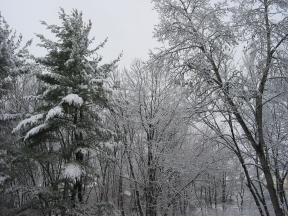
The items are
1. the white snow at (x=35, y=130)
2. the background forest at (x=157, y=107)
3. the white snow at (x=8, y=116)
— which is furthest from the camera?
the white snow at (x=8, y=116)

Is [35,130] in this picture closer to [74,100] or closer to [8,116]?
[74,100]

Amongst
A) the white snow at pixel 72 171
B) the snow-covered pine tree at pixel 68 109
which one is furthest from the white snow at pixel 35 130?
the white snow at pixel 72 171

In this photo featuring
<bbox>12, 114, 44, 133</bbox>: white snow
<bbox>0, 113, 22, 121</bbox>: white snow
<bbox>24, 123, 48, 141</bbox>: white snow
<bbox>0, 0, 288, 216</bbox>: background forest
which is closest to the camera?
<bbox>0, 0, 288, 216</bbox>: background forest

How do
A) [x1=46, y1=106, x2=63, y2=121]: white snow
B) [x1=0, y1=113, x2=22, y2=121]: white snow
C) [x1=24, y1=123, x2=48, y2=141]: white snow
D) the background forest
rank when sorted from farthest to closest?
[x1=0, y1=113, x2=22, y2=121]: white snow < [x1=24, y1=123, x2=48, y2=141]: white snow < [x1=46, y1=106, x2=63, y2=121]: white snow < the background forest

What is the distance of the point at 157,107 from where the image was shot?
14031mm

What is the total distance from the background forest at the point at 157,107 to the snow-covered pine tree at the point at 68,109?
0.15 ft

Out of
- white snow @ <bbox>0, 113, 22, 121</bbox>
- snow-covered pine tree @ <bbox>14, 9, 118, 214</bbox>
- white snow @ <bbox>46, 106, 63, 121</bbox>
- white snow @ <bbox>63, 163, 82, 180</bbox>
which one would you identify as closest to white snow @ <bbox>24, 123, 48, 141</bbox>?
snow-covered pine tree @ <bbox>14, 9, 118, 214</bbox>

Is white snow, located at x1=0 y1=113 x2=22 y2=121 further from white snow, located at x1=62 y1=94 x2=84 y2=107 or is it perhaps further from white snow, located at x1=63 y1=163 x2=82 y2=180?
white snow, located at x1=63 y1=163 x2=82 y2=180

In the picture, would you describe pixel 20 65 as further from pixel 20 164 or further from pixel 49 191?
pixel 49 191

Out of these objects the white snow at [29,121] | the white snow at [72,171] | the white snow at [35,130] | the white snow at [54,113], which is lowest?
the white snow at [72,171]

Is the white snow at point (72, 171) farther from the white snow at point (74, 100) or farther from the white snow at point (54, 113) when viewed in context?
the white snow at point (74, 100)

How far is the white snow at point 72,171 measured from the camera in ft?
29.6

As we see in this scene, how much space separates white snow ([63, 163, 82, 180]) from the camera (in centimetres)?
902

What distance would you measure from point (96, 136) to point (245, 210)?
24105 mm
